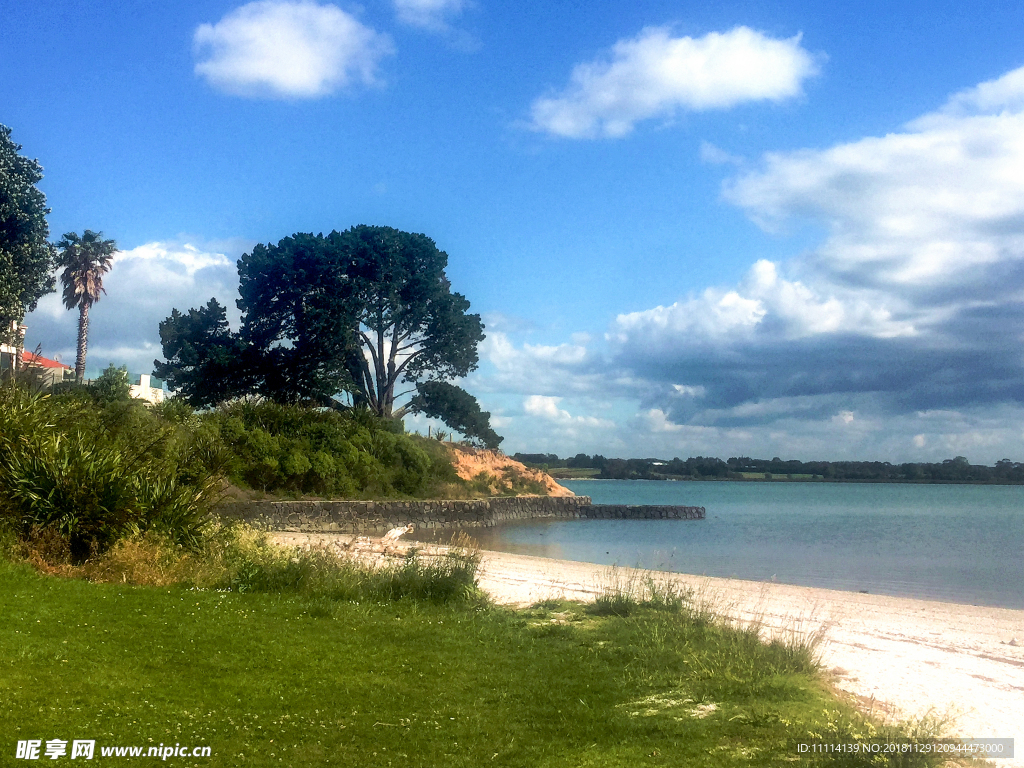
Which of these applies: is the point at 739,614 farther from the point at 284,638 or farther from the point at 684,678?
the point at 284,638

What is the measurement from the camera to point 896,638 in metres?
11.6

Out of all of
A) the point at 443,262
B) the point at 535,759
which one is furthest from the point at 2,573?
the point at 443,262

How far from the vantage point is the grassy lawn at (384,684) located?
18.2ft

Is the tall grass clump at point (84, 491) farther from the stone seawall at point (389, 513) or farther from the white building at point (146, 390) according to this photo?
the white building at point (146, 390)

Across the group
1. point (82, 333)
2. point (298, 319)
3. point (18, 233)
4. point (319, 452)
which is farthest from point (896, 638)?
point (82, 333)

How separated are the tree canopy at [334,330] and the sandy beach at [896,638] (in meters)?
21.9

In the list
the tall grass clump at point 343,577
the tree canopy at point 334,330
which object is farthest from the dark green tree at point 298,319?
the tall grass clump at point 343,577

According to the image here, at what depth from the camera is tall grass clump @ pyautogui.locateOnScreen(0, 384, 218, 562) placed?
11820mm

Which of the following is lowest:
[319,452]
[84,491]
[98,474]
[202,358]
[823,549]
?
[823,549]

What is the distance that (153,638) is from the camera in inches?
316

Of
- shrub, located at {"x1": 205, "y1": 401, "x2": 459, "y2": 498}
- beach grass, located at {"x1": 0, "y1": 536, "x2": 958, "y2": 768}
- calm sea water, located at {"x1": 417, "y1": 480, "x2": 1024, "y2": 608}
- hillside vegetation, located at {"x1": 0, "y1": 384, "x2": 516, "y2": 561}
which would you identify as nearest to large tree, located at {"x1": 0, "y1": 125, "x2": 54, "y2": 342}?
hillside vegetation, located at {"x1": 0, "y1": 384, "x2": 516, "y2": 561}

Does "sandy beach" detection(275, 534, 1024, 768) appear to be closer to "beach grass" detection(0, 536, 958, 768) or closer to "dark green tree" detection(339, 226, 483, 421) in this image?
"beach grass" detection(0, 536, 958, 768)

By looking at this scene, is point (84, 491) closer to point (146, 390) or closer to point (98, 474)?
point (98, 474)

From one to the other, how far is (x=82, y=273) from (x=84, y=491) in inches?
1839
